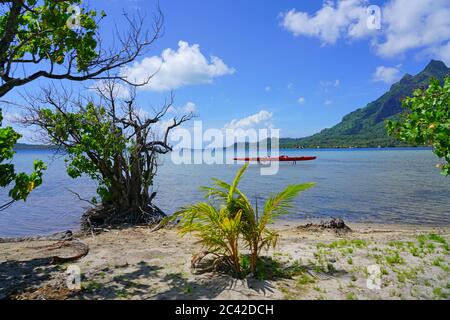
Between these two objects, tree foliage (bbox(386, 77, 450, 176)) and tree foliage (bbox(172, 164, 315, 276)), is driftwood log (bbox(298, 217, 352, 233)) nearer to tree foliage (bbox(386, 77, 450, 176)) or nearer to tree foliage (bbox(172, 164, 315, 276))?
tree foliage (bbox(386, 77, 450, 176))

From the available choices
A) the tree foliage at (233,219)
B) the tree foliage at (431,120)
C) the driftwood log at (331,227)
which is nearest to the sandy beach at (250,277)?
the tree foliage at (233,219)

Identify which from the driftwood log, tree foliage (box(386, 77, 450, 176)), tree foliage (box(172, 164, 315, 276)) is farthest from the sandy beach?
the driftwood log

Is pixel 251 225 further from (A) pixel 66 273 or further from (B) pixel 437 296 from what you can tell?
(A) pixel 66 273

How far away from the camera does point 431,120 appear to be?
228 inches

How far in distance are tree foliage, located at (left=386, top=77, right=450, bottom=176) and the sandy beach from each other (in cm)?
210

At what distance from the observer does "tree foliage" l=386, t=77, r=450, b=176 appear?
18.2 feet

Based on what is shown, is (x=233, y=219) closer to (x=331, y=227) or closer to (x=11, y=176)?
(x=11, y=176)


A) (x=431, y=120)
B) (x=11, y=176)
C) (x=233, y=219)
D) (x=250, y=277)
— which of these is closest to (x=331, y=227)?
(x=431, y=120)

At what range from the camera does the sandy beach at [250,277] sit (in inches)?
199

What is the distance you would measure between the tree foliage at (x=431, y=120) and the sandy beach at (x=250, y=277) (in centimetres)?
210

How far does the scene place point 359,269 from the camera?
6.04 m

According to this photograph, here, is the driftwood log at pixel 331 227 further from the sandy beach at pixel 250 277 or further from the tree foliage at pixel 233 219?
the tree foliage at pixel 233 219
